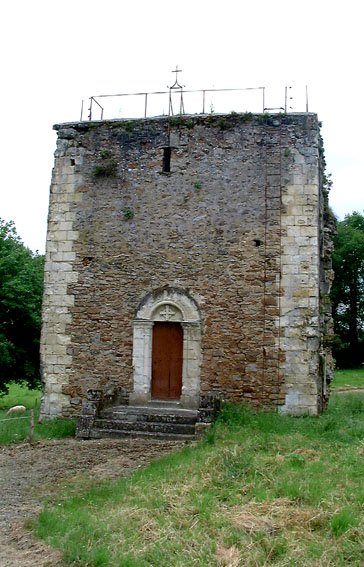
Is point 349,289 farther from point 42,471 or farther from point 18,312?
point 42,471

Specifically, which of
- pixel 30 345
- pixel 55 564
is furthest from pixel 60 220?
pixel 55 564

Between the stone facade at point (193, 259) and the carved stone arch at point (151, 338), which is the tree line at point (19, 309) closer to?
the stone facade at point (193, 259)

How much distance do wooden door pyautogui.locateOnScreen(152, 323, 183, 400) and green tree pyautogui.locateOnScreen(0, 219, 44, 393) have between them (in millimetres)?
7262

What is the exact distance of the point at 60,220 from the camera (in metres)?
13.7

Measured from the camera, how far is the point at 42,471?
912cm

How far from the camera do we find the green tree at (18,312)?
61.5 feet

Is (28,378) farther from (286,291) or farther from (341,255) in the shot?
(341,255)

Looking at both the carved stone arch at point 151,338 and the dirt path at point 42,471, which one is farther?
the carved stone arch at point 151,338

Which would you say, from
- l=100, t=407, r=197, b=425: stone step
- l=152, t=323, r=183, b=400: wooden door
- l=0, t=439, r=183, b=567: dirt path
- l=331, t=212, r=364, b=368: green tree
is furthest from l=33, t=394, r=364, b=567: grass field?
l=331, t=212, r=364, b=368: green tree

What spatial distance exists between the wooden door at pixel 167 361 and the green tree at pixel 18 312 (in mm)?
7262

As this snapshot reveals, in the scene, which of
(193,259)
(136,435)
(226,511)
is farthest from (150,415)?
(226,511)

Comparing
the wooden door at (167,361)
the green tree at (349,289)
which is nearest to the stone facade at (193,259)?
the wooden door at (167,361)

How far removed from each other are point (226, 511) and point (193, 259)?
23.1 feet

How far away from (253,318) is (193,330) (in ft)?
4.37
